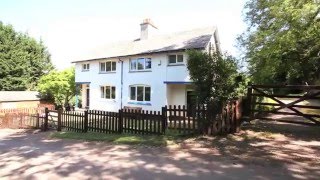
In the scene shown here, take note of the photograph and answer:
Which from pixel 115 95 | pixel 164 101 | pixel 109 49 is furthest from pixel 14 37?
pixel 164 101

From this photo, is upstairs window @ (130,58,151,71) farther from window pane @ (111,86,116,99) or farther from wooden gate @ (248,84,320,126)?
wooden gate @ (248,84,320,126)

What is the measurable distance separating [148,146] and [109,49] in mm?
22283

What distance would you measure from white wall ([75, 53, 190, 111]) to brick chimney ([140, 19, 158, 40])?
3902 millimetres

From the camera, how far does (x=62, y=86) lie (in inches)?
1485

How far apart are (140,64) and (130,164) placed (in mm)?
18786

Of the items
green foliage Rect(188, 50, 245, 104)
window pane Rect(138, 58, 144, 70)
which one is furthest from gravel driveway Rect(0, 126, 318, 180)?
window pane Rect(138, 58, 144, 70)

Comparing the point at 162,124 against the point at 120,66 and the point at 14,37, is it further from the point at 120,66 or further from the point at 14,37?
the point at 14,37

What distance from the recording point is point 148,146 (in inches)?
440

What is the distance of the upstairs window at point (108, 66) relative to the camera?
2947 cm

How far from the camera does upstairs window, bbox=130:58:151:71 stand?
85.8ft

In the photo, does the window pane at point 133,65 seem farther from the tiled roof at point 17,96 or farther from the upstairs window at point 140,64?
the tiled roof at point 17,96

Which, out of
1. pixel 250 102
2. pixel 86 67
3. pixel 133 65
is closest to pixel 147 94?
pixel 133 65

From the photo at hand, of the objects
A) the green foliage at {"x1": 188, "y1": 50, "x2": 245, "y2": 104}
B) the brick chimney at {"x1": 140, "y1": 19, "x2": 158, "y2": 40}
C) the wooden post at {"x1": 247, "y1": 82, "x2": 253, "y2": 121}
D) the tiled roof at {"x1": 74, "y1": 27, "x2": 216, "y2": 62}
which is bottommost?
Answer: the wooden post at {"x1": 247, "y1": 82, "x2": 253, "y2": 121}

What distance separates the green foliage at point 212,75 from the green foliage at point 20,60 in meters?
41.8
